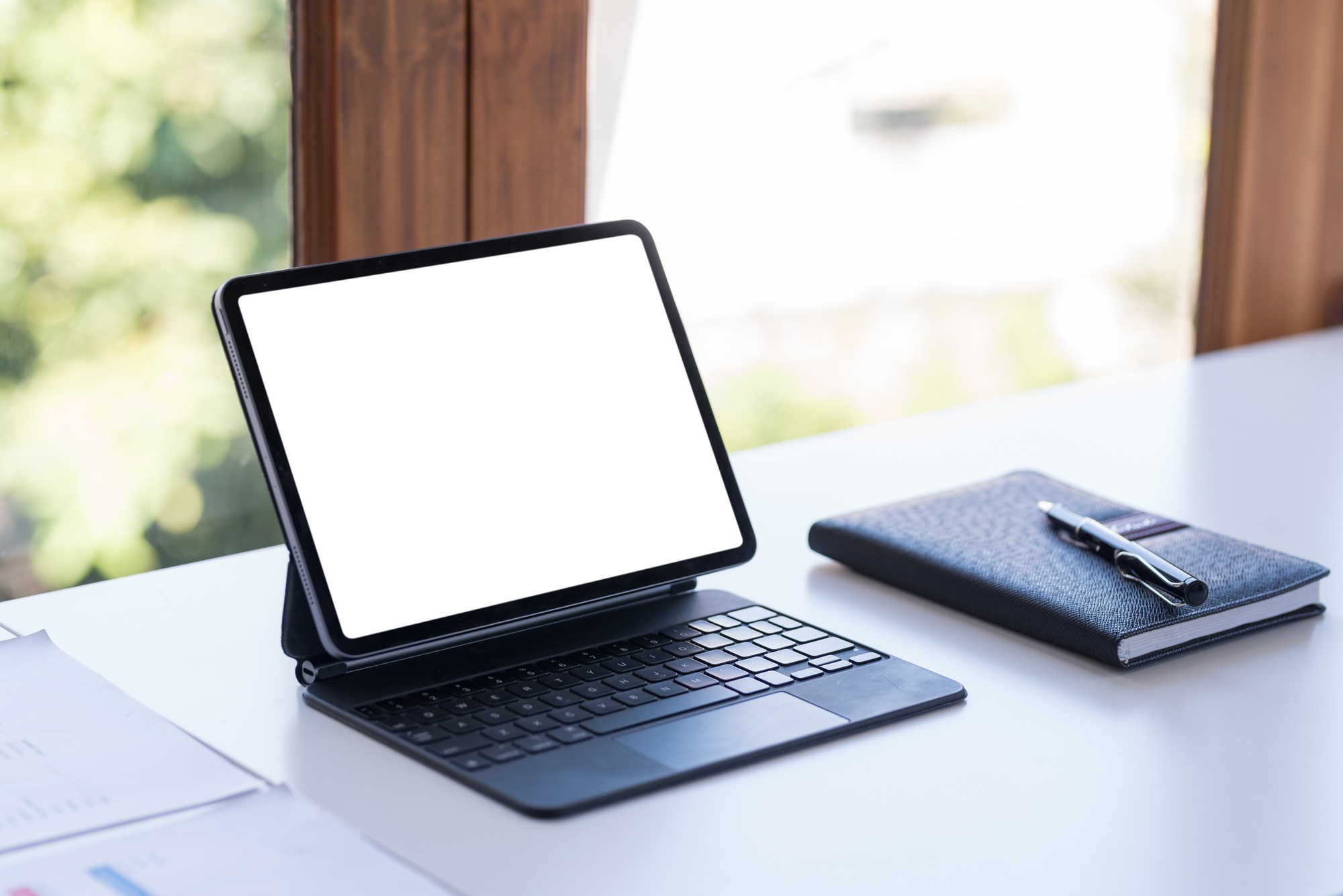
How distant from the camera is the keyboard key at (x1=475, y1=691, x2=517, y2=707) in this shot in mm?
715

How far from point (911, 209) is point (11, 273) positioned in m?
1.25

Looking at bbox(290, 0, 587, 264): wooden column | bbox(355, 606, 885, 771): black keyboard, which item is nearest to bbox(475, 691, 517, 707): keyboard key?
bbox(355, 606, 885, 771): black keyboard

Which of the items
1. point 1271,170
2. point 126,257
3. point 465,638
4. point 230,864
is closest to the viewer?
point 230,864

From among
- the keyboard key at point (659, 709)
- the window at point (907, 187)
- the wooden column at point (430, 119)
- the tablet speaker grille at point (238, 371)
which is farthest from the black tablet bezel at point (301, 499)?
the window at point (907, 187)

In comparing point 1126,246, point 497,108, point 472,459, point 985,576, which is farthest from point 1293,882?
point 1126,246

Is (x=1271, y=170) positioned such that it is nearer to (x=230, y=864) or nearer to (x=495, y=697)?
(x=495, y=697)

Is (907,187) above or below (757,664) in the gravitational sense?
above

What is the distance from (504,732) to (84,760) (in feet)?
0.62

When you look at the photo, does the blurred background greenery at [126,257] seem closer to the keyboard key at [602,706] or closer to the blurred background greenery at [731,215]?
the blurred background greenery at [731,215]

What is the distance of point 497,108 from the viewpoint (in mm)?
1224

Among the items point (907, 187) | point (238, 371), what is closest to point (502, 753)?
point (238, 371)

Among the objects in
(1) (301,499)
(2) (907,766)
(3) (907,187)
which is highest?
(3) (907,187)

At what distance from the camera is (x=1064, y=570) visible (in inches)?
34.0

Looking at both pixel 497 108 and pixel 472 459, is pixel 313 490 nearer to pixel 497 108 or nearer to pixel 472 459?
pixel 472 459
